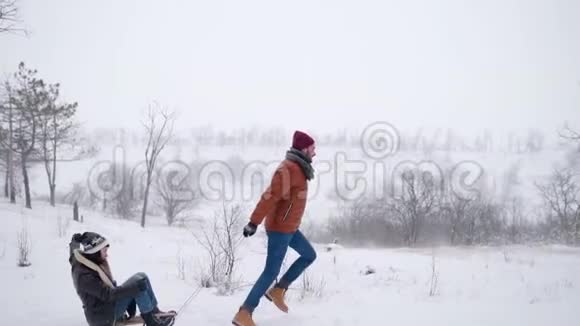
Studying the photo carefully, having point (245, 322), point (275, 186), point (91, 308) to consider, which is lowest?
point (245, 322)

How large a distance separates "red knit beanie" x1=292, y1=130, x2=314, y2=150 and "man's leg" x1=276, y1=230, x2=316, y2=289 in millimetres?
824

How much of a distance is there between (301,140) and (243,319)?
1.62 meters

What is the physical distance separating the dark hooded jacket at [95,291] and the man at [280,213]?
0.94 metres

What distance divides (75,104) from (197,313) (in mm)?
28146

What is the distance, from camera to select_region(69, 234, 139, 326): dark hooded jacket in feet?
9.87

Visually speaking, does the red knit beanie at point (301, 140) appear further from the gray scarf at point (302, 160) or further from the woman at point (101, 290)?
the woman at point (101, 290)

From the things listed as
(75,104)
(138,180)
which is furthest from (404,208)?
(138,180)

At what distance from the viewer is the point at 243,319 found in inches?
131

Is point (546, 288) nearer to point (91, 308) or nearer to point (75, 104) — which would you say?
point (91, 308)

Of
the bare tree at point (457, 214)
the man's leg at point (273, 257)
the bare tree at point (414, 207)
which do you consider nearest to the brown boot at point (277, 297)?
the man's leg at point (273, 257)

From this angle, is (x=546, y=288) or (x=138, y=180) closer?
(x=546, y=288)

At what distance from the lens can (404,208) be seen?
3859 cm

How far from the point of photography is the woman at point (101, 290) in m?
3.02

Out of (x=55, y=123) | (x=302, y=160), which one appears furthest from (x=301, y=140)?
(x=55, y=123)
